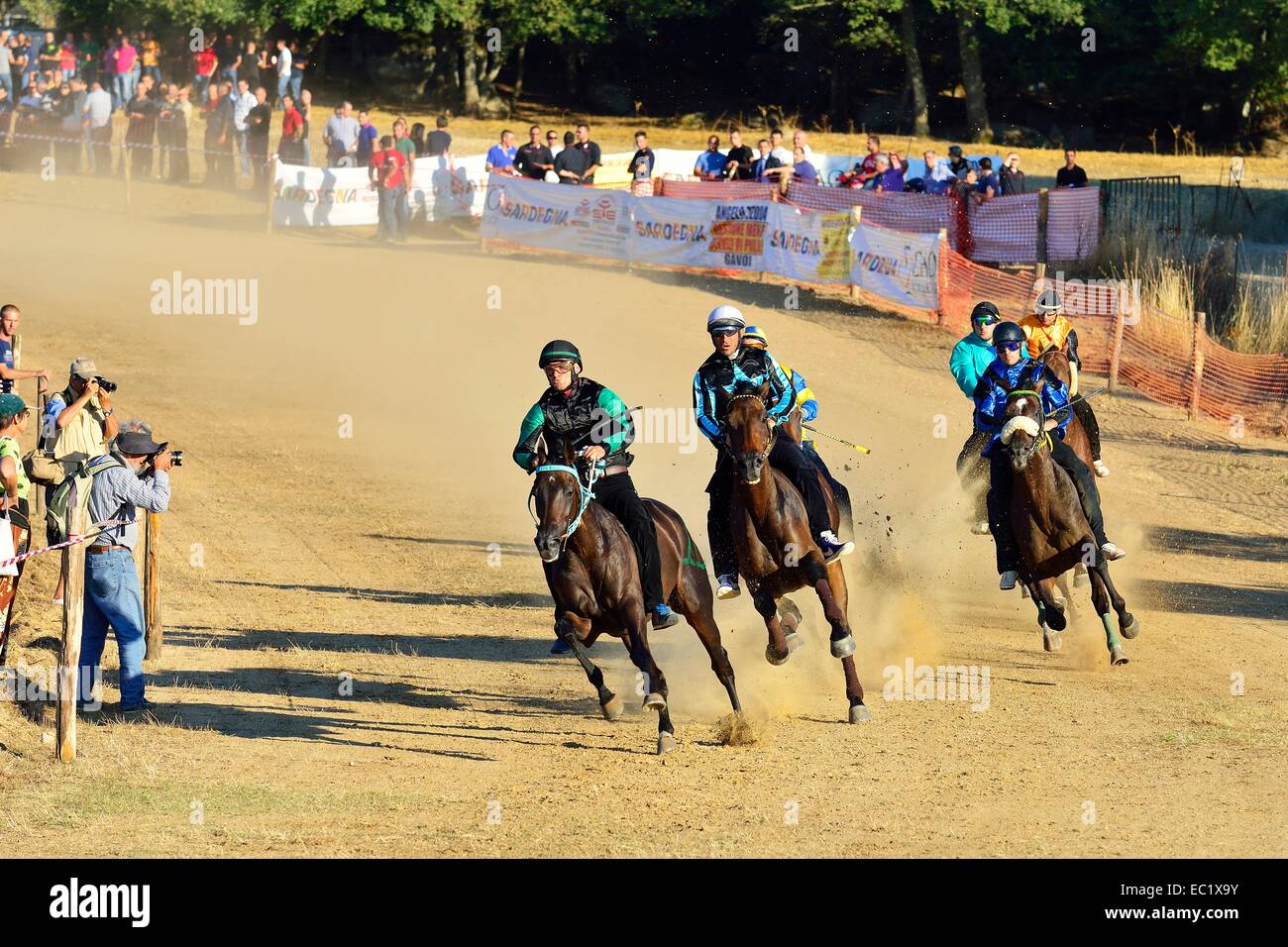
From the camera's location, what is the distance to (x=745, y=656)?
47.2 ft

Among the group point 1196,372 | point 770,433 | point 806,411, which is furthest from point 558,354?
point 1196,372

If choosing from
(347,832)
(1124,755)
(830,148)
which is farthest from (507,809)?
(830,148)

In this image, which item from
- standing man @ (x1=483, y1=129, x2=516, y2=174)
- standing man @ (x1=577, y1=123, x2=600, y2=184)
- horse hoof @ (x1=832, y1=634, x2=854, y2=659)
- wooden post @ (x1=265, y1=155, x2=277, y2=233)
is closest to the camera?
horse hoof @ (x1=832, y1=634, x2=854, y2=659)

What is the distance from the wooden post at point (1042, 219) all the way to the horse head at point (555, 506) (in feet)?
66.7

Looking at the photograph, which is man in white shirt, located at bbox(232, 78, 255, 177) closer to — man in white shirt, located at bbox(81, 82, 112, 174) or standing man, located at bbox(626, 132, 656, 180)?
man in white shirt, located at bbox(81, 82, 112, 174)

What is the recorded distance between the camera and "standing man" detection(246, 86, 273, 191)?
1449 inches

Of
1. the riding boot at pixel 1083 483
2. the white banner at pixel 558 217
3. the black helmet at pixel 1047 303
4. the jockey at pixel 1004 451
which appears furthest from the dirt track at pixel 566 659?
the white banner at pixel 558 217

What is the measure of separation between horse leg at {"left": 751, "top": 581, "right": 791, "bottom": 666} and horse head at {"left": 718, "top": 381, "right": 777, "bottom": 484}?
4.05 ft

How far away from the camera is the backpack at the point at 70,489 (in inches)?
486

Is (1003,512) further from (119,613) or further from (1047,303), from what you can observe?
(119,613)

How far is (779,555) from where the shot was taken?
40.5ft

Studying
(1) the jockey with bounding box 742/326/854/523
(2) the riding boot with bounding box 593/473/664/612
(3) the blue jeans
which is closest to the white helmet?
(1) the jockey with bounding box 742/326/854/523

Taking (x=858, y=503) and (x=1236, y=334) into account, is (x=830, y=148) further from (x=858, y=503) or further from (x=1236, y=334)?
(x=858, y=503)

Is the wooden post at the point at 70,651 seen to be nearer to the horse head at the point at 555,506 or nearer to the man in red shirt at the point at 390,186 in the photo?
the horse head at the point at 555,506
